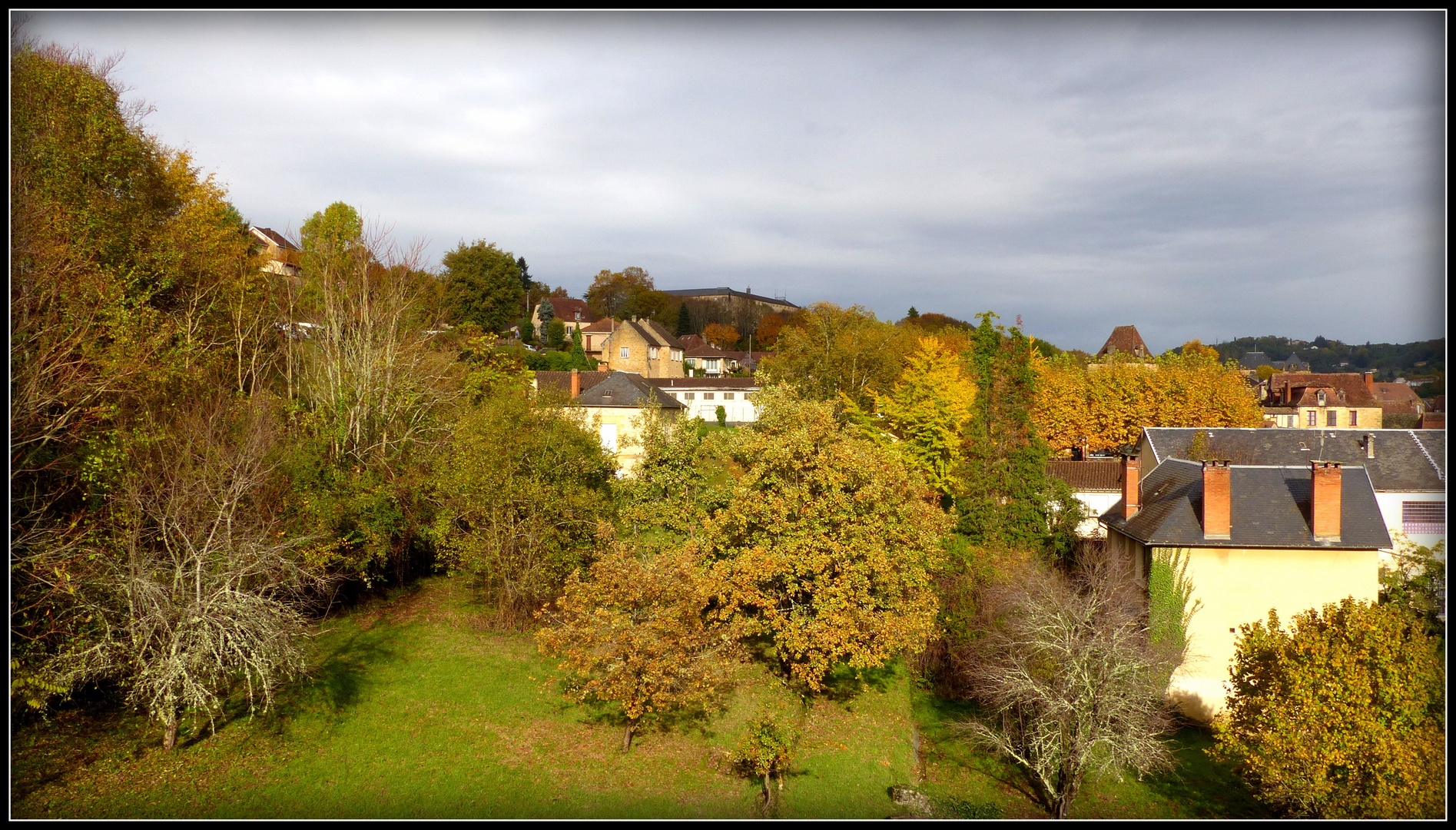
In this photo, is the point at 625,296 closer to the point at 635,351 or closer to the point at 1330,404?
the point at 635,351

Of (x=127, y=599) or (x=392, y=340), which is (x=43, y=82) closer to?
(x=392, y=340)

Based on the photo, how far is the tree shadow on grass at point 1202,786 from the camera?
1619 cm

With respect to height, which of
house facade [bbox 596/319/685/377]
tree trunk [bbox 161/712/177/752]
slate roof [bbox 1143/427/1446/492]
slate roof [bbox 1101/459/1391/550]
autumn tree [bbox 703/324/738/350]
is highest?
autumn tree [bbox 703/324/738/350]

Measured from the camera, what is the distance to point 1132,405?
150ft

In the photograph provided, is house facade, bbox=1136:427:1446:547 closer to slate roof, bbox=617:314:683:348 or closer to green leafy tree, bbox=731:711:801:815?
green leafy tree, bbox=731:711:801:815

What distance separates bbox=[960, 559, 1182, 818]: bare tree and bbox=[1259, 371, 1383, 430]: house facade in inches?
1657

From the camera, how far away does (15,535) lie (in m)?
12.3

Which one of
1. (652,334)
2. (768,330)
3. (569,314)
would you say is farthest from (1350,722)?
(768,330)

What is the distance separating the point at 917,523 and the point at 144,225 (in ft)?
69.3

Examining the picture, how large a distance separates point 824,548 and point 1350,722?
1011 centimetres

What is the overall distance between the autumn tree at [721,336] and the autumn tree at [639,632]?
3487 inches

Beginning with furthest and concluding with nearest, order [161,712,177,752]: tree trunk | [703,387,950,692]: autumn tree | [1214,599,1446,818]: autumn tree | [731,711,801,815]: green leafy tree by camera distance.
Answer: [703,387,950,692]: autumn tree
[731,711,801,815]: green leafy tree
[161,712,177,752]: tree trunk
[1214,599,1446,818]: autumn tree

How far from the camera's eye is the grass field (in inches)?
527

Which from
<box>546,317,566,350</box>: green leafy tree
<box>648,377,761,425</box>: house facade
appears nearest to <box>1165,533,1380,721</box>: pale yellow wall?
<box>648,377,761,425</box>: house facade
